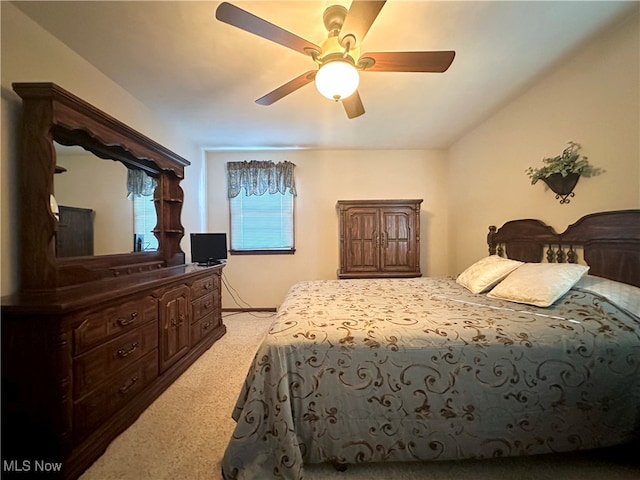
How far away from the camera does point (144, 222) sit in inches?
99.0

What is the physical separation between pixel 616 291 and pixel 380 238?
92.9 inches

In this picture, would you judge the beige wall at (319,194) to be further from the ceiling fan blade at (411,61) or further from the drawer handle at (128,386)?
the ceiling fan blade at (411,61)

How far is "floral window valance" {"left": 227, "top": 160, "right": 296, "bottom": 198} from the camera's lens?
13.5 ft

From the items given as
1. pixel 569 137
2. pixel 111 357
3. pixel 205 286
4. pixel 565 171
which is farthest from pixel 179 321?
pixel 569 137

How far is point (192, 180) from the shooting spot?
378cm

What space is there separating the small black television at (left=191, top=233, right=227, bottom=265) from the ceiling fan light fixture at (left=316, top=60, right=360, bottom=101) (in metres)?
2.35

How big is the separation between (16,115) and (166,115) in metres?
1.56

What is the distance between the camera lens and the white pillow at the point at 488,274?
7.00ft

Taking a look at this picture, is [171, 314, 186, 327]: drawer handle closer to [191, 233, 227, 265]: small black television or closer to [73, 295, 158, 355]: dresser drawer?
[73, 295, 158, 355]: dresser drawer

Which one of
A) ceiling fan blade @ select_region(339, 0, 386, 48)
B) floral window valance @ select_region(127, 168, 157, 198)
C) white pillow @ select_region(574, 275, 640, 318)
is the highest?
ceiling fan blade @ select_region(339, 0, 386, 48)

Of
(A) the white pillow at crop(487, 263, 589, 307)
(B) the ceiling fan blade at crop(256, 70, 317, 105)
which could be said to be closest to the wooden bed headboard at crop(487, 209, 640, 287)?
(A) the white pillow at crop(487, 263, 589, 307)

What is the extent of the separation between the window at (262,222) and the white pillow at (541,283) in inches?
117

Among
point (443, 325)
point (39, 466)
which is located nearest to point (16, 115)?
point (39, 466)

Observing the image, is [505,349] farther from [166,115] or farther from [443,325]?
[166,115]
